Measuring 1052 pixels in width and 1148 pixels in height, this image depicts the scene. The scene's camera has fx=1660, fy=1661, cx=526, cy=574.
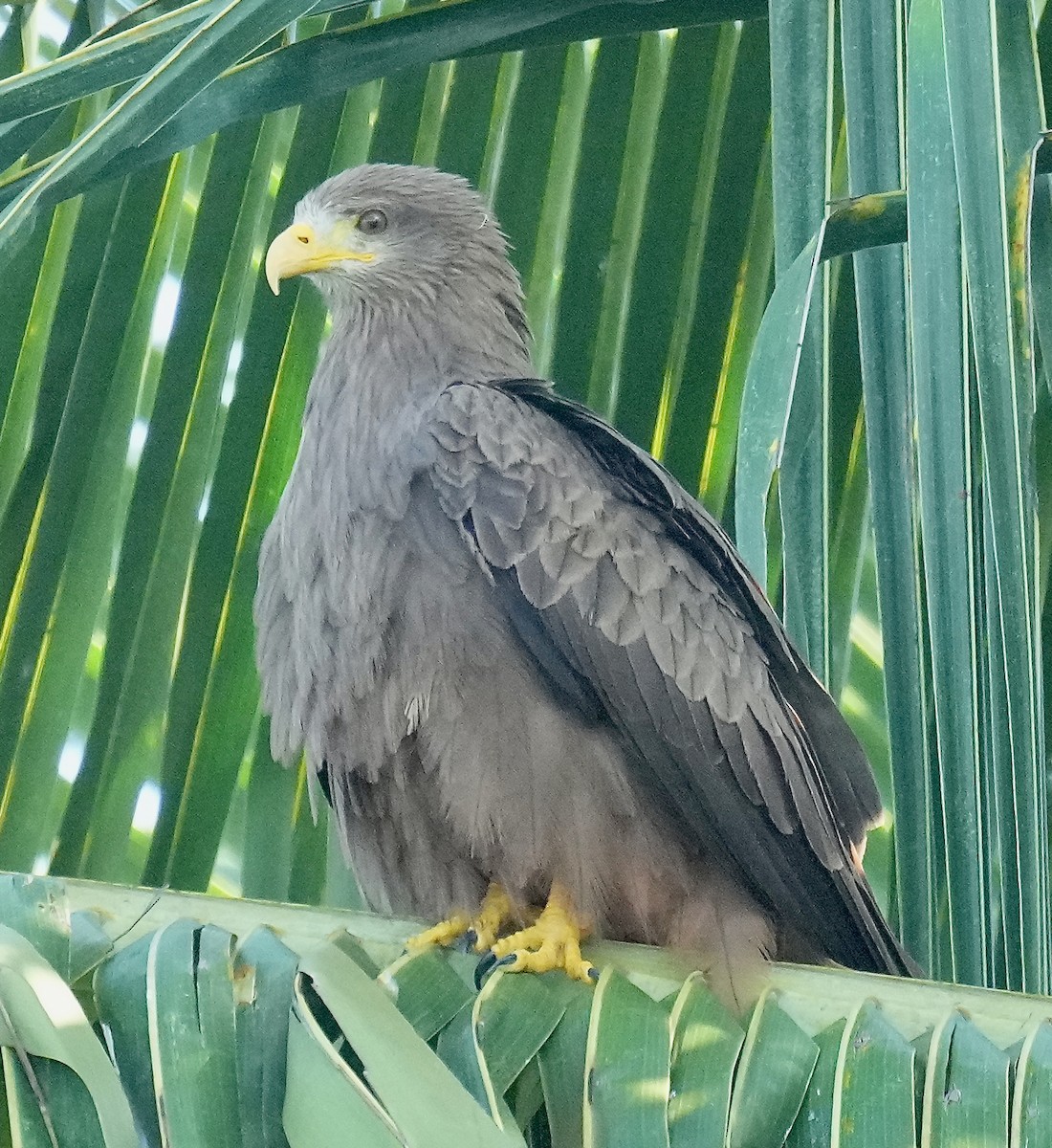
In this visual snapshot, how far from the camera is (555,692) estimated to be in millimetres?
3158

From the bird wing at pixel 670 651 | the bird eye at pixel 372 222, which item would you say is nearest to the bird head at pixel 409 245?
the bird eye at pixel 372 222

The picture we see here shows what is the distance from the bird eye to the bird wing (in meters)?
0.87

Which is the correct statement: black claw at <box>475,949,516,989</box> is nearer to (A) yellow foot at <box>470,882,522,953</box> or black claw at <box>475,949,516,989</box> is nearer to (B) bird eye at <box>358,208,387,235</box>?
(A) yellow foot at <box>470,882,522,953</box>

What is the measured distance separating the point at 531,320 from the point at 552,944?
52.1 inches

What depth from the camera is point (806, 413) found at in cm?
246

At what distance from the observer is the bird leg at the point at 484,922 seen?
310 centimetres

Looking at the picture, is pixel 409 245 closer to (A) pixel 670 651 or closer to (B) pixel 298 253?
(B) pixel 298 253

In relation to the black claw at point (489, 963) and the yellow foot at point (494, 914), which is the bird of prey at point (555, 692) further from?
the black claw at point (489, 963)

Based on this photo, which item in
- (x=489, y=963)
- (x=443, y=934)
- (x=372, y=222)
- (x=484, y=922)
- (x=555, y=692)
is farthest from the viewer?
(x=372, y=222)

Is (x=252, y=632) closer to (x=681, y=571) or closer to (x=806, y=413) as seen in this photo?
(x=681, y=571)

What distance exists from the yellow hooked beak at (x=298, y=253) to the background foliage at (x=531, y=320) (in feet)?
0.16

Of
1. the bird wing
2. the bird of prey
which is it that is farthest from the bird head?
the bird wing

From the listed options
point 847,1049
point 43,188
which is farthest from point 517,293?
point 847,1049

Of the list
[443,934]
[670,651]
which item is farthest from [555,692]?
[443,934]
